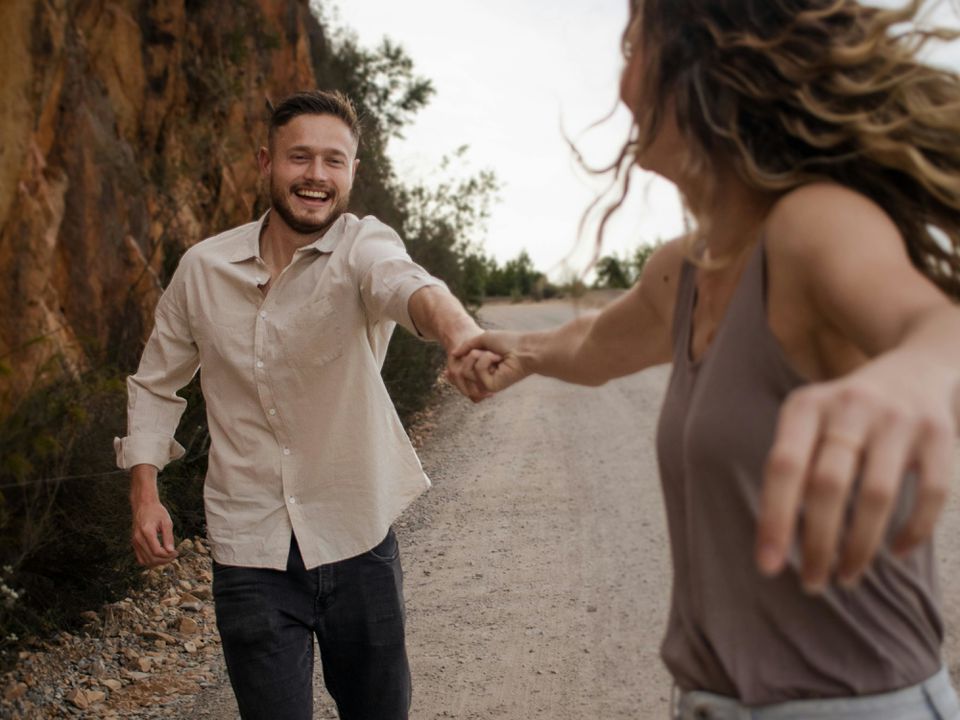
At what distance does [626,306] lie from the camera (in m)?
2.17

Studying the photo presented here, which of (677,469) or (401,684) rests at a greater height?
(677,469)

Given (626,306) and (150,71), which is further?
(150,71)

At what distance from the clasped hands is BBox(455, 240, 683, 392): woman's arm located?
3.02ft

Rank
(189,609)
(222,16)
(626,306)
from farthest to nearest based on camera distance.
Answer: (222,16) < (189,609) < (626,306)

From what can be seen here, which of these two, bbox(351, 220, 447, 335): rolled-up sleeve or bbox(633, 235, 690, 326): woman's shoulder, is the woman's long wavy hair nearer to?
bbox(633, 235, 690, 326): woman's shoulder

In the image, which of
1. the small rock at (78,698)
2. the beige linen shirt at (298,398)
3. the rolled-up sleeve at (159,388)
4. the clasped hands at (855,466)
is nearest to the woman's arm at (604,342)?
the beige linen shirt at (298,398)

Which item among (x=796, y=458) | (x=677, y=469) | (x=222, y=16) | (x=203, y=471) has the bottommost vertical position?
(x=203, y=471)

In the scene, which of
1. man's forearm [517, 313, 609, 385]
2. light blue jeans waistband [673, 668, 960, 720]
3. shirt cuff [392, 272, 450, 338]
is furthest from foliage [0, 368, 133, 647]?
light blue jeans waistband [673, 668, 960, 720]

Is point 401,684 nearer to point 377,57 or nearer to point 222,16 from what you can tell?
point 222,16

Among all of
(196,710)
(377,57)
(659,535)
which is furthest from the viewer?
(377,57)

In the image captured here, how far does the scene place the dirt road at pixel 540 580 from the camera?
16.9 feet

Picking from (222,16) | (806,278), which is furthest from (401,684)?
(222,16)

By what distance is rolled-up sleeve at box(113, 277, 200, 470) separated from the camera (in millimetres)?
3365

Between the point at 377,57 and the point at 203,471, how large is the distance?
522 inches
